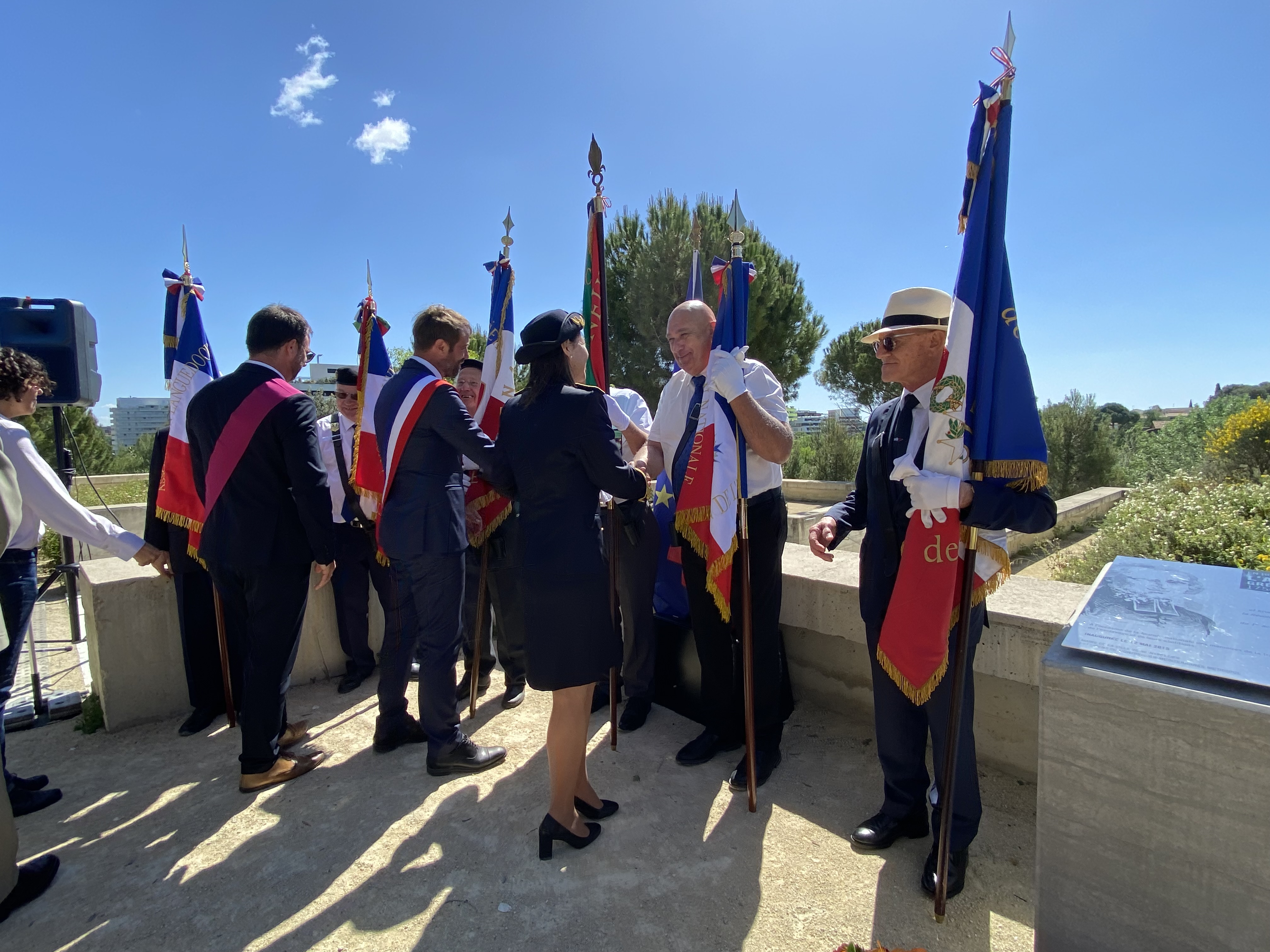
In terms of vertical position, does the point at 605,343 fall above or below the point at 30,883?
above

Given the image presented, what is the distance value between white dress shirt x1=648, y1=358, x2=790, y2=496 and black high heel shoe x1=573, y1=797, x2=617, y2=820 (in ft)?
5.02

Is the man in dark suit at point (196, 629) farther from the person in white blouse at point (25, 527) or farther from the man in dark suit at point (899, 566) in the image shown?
the man in dark suit at point (899, 566)

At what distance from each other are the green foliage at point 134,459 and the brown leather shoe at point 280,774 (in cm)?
2104

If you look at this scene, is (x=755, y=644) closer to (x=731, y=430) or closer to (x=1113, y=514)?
(x=731, y=430)

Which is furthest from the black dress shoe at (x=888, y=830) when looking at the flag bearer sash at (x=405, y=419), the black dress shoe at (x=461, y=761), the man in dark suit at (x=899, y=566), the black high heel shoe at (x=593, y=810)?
the flag bearer sash at (x=405, y=419)

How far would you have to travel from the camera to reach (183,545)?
3854 mm

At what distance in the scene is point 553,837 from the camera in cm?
258

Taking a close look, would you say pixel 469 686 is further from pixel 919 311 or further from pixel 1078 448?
pixel 1078 448

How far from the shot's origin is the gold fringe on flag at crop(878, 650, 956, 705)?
92.4 inches

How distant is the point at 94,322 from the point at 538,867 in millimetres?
5381

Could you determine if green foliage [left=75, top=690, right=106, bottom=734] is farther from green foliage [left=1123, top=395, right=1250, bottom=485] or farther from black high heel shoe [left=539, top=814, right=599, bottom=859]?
green foliage [left=1123, top=395, right=1250, bottom=485]

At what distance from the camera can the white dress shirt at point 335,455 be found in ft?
14.6

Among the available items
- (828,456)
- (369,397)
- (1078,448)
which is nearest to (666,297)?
(828,456)

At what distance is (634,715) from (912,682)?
5.88 feet
